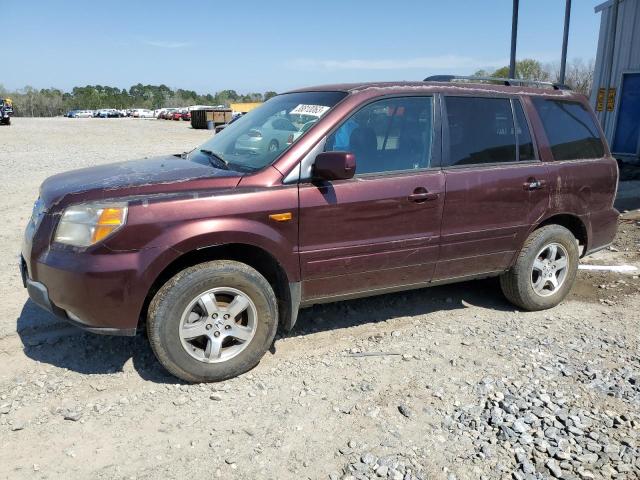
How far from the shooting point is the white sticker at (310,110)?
380cm

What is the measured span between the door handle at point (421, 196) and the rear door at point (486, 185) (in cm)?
16

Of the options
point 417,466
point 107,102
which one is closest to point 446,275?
point 417,466

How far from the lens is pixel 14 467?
2693 mm

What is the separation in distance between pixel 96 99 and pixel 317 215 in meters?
129

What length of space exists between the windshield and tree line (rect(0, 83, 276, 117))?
290ft

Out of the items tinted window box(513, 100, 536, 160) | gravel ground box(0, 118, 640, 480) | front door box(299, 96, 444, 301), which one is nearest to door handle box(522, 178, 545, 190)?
tinted window box(513, 100, 536, 160)

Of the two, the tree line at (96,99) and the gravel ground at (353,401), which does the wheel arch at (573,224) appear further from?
the tree line at (96,99)

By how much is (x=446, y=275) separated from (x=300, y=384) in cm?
152

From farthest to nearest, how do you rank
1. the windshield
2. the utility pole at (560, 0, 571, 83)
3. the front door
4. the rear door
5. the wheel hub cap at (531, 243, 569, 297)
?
the utility pole at (560, 0, 571, 83) < the wheel hub cap at (531, 243, 569, 297) < the rear door < the windshield < the front door

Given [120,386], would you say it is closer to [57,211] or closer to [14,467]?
[14,467]

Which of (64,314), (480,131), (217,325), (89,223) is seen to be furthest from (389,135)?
(64,314)

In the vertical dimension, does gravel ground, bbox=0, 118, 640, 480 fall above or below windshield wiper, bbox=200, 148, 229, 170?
below

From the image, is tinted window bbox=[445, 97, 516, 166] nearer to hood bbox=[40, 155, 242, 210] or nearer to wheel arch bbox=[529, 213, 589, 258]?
wheel arch bbox=[529, 213, 589, 258]

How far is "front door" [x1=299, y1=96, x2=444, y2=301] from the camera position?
3.63 metres
